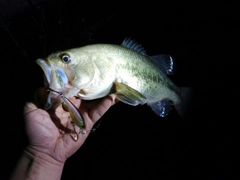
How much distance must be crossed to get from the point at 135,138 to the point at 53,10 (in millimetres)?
3448

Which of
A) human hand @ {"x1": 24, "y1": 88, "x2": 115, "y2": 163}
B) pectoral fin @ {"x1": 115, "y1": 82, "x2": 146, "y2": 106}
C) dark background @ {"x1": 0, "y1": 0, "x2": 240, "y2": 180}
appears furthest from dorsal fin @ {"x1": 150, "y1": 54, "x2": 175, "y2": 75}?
human hand @ {"x1": 24, "y1": 88, "x2": 115, "y2": 163}

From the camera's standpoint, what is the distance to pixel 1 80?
3980mm

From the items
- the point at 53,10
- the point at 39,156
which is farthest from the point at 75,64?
the point at 53,10

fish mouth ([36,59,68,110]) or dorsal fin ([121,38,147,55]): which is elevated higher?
dorsal fin ([121,38,147,55])

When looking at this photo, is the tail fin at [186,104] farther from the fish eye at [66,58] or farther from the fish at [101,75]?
the fish eye at [66,58]

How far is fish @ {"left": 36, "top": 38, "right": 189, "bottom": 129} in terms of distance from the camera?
53.2 inches

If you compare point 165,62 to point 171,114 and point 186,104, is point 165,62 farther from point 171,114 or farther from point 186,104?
point 171,114

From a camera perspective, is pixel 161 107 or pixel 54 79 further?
pixel 161 107

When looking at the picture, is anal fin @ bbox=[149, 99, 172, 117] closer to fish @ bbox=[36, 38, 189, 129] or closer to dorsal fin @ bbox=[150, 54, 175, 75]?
fish @ bbox=[36, 38, 189, 129]

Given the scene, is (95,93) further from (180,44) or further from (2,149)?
(2,149)

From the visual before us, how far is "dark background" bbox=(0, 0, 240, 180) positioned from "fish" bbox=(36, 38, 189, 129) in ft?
3.15

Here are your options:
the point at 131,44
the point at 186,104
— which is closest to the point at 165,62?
the point at 131,44

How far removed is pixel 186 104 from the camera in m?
2.42

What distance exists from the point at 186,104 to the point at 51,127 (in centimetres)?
174
